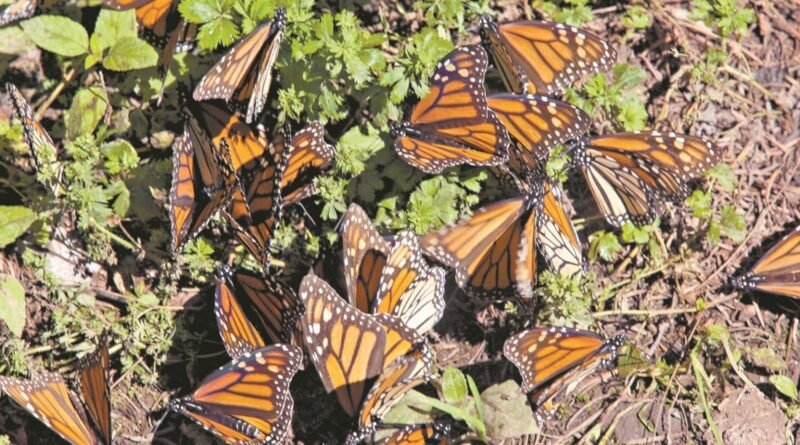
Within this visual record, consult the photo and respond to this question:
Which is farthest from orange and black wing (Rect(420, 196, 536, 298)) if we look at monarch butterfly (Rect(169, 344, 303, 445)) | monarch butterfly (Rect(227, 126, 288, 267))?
monarch butterfly (Rect(169, 344, 303, 445))

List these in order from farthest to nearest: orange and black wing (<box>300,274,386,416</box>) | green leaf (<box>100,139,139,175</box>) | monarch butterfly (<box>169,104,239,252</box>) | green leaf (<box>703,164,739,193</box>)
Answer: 1. green leaf (<box>703,164,739,193</box>)
2. green leaf (<box>100,139,139,175</box>)
3. monarch butterfly (<box>169,104,239,252</box>)
4. orange and black wing (<box>300,274,386,416</box>)

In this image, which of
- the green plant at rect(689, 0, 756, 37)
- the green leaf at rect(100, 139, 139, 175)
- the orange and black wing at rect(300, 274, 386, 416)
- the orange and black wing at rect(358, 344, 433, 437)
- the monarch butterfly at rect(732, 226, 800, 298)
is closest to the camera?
the orange and black wing at rect(300, 274, 386, 416)

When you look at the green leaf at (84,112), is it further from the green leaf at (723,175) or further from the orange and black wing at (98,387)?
the green leaf at (723,175)

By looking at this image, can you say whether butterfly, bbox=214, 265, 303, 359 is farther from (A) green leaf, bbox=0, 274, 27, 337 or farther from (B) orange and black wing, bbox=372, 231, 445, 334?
(A) green leaf, bbox=0, 274, 27, 337

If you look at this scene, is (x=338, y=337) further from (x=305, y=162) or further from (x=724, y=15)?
(x=724, y=15)

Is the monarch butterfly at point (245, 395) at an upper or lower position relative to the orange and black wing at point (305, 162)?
lower

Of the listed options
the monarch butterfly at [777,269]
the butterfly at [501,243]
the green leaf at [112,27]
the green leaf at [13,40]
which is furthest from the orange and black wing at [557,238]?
the green leaf at [13,40]

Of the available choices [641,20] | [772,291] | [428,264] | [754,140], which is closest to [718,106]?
[754,140]
